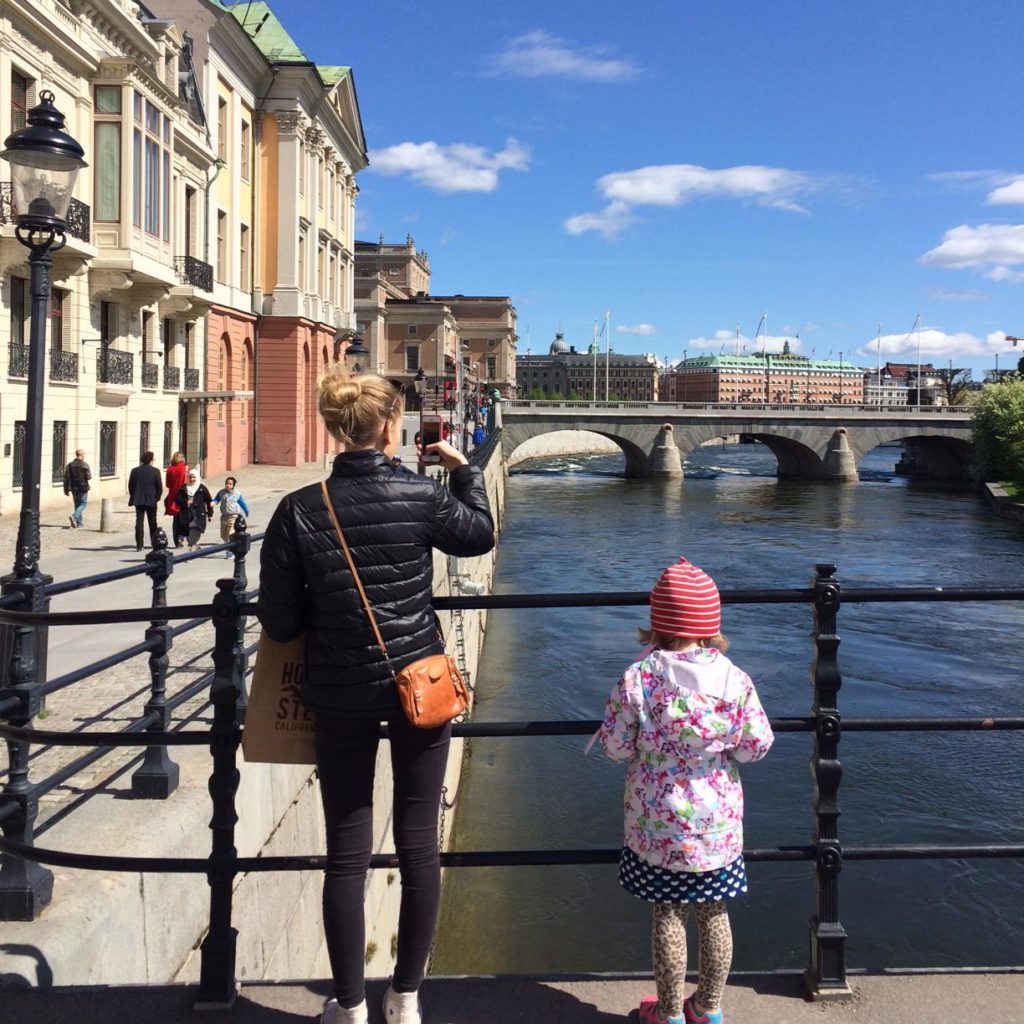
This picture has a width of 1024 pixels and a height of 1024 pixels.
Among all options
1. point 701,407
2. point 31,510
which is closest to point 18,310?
point 31,510

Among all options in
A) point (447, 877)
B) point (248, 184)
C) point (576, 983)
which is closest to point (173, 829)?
point (576, 983)

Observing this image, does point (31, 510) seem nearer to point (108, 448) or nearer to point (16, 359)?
point (16, 359)

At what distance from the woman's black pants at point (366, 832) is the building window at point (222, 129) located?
36.5m

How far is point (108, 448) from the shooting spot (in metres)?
26.7

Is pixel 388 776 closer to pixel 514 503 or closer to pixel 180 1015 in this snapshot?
pixel 180 1015

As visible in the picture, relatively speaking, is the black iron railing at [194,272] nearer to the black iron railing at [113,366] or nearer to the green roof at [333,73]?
the black iron railing at [113,366]

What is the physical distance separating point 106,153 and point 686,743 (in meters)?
25.7

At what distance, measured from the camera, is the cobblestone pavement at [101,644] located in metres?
6.15

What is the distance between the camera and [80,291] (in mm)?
24500

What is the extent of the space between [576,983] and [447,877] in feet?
26.3

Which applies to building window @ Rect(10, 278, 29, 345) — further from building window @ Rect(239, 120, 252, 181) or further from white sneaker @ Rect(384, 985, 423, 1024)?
white sneaker @ Rect(384, 985, 423, 1024)

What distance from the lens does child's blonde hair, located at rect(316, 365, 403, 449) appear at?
124 inches

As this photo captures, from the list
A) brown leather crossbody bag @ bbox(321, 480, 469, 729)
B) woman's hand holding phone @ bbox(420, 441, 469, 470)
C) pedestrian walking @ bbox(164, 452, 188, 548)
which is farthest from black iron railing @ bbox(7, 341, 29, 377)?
brown leather crossbody bag @ bbox(321, 480, 469, 729)

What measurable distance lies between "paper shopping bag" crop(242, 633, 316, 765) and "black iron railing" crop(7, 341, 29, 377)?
2070cm
